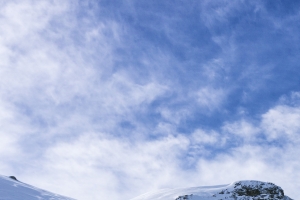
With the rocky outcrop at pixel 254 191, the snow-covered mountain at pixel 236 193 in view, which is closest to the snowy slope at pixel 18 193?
the snow-covered mountain at pixel 236 193

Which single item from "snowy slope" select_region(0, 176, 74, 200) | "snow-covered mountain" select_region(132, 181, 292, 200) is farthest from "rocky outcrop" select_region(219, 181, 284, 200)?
"snowy slope" select_region(0, 176, 74, 200)

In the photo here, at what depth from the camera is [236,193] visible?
16391mm

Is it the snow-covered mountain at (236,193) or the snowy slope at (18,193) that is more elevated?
the snow-covered mountain at (236,193)

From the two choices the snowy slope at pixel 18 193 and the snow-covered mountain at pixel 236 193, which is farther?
the snow-covered mountain at pixel 236 193

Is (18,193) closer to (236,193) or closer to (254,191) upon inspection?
(236,193)

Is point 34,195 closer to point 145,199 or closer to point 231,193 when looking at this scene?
point 145,199

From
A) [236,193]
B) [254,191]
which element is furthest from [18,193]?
[254,191]

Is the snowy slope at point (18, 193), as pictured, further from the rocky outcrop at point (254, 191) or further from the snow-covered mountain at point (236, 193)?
the rocky outcrop at point (254, 191)

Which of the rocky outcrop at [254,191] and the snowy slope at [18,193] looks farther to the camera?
the rocky outcrop at [254,191]

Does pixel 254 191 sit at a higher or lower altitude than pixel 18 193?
higher

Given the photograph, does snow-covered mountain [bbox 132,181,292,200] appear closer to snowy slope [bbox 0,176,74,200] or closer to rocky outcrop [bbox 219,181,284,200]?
rocky outcrop [bbox 219,181,284,200]

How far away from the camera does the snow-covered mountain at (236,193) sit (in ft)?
52.2

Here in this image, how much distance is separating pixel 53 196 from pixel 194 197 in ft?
30.9

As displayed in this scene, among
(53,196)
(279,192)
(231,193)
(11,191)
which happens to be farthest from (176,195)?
(11,191)
